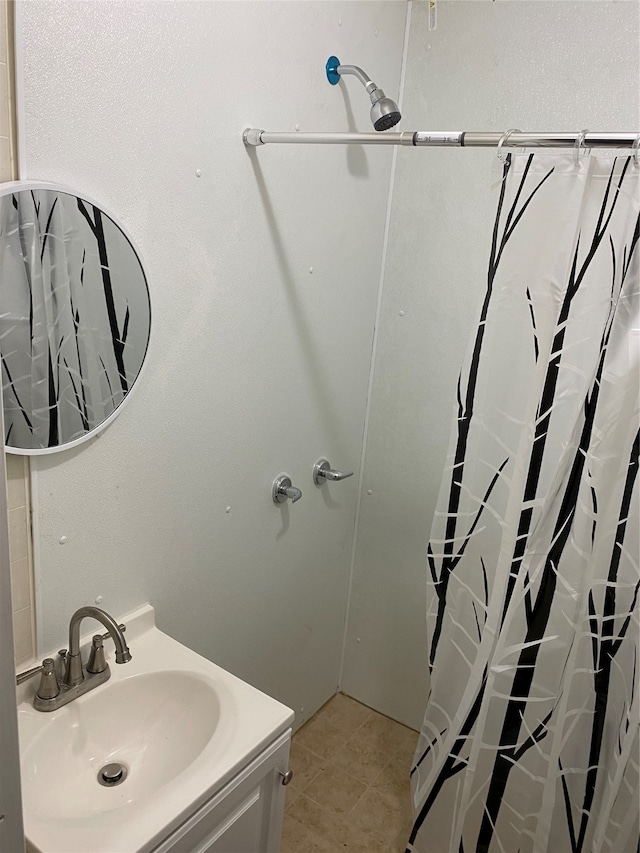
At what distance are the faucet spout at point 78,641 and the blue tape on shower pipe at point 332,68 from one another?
1.32 meters

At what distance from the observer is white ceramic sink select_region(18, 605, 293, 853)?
3.40ft

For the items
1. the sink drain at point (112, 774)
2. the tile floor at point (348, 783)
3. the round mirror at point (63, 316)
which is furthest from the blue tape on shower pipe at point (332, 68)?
the tile floor at point (348, 783)

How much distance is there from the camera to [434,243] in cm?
194

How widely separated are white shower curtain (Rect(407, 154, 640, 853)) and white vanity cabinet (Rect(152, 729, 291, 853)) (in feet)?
1.68

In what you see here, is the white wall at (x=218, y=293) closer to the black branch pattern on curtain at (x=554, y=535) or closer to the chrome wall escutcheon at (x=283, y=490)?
the chrome wall escutcheon at (x=283, y=490)

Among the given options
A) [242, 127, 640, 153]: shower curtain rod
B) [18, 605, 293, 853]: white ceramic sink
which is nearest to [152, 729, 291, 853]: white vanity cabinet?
[18, 605, 293, 853]: white ceramic sink

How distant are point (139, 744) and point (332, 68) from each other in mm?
1570

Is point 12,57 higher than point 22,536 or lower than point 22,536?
higher

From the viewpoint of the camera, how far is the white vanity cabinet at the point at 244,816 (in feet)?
3.68

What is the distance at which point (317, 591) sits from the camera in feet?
7.14

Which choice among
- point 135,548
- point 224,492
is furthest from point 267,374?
point 135,548

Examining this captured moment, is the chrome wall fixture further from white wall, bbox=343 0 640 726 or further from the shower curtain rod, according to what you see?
white wall, bbox=343 0 640 726

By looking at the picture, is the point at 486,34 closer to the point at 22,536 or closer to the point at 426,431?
the point at 426,431

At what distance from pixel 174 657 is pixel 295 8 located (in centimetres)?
145
